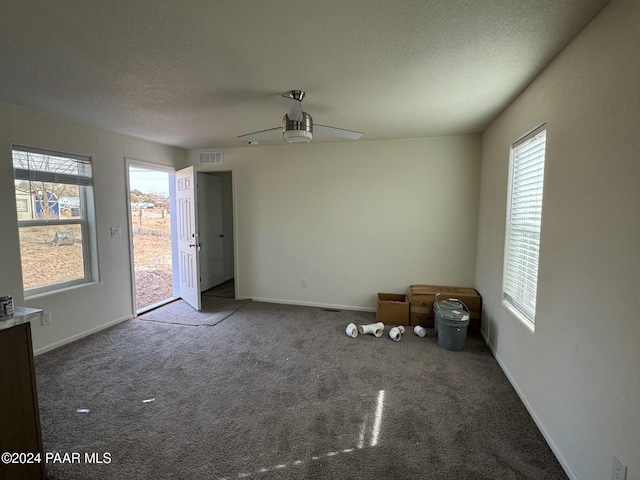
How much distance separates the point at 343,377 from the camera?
276 cm

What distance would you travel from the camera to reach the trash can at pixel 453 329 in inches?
127

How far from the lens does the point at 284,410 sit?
7.52 feet

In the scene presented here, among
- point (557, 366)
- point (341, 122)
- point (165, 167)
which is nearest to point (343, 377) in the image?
point (557, 366)

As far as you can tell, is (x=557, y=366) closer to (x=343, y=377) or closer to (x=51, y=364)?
(x=343, y=377)

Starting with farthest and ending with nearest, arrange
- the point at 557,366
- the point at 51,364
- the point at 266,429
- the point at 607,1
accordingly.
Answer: the point at 51,364 → the point at 266,429 → the point at 557,366 → the point at 607,1

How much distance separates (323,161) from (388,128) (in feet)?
3.75

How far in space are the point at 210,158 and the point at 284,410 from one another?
4.07 m

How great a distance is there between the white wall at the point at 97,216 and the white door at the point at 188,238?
54 centimetres

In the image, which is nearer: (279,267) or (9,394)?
(9,394)

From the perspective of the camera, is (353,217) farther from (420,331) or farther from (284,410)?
(284,410)

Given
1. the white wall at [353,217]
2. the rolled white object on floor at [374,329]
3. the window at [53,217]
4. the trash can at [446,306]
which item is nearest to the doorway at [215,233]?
the white wall at [353,217]

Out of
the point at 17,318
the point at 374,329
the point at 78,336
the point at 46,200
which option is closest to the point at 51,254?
the point at 46,200

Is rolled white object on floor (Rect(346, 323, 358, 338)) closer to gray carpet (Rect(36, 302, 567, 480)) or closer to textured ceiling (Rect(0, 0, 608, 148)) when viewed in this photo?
gray carpet (Rect(36, 302, 567, 480))

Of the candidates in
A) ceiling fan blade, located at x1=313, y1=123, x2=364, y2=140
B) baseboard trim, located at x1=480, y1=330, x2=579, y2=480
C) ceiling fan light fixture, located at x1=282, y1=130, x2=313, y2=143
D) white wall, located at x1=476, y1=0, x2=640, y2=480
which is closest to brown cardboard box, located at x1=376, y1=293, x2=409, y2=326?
baseboard trim, located at x1=480, y1=330, x2=579, y2=480
